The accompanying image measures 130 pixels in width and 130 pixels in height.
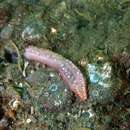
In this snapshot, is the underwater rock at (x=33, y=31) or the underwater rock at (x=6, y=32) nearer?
the underwater rock at (x=33, y=31)

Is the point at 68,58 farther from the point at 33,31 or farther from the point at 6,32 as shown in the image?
the point at 6,32

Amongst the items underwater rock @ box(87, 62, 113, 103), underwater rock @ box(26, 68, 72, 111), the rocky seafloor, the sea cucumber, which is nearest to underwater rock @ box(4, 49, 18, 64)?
the rocky seafloor

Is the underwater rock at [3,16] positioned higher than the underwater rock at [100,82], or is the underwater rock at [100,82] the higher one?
the underwater rock at [3,16]

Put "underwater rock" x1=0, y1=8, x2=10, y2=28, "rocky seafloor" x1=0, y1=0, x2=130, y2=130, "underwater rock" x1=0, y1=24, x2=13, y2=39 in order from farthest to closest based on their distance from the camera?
1. "underwater rock" x1=0, y1=8, x2=10, y2=28
2. "underwater rock" x1=0, y1=24, x2=13, y2=39
3. "rocky seafloor" x1=0, y1=0, x2=130, y2=130

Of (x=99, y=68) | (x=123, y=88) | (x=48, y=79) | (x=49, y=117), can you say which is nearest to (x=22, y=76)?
(x=48, y=79)

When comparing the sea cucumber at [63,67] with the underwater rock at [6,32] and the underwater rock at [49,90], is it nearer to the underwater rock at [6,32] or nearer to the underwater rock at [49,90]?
the underwater rock at [49,90]

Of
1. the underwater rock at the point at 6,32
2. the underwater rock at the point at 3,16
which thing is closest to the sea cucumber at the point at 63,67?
the underwater rock at the point at 6,32

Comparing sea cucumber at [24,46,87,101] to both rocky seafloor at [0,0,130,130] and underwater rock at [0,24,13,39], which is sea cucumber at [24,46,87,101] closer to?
rocky seafloor at [0,0,130,130]
